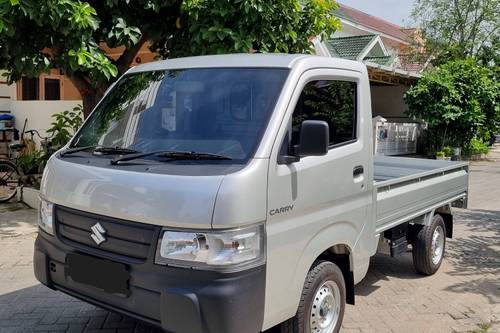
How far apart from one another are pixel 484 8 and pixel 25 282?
25.4 m

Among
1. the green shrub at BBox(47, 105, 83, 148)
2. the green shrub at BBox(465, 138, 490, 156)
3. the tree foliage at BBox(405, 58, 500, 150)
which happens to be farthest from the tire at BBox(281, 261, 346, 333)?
the green shrub at BBox(465, 138, 490, 156)

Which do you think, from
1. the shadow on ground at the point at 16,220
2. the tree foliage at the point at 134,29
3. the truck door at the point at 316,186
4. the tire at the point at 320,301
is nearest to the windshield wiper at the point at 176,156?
the truck door at the point at 316,186

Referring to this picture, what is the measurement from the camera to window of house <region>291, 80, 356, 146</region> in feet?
11.1

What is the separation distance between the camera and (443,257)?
6227 millimetres

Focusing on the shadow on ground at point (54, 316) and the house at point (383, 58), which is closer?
the shadow on ground at point (54, 316)

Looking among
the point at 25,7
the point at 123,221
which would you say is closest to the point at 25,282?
the point at 123,221

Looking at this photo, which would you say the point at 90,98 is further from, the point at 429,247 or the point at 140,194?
the point at 140,194

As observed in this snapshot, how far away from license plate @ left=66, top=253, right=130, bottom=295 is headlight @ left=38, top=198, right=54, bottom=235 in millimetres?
350

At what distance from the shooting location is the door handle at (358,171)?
12.4ft

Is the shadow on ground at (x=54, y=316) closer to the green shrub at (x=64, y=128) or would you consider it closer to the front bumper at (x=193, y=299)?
the front bumper at (x=193, y=299)

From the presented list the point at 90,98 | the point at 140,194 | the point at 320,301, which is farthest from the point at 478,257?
the point at 90,98

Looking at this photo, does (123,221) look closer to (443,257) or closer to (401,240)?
(401,240)

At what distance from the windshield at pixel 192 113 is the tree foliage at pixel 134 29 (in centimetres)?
297

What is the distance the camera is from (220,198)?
8.77 feet
